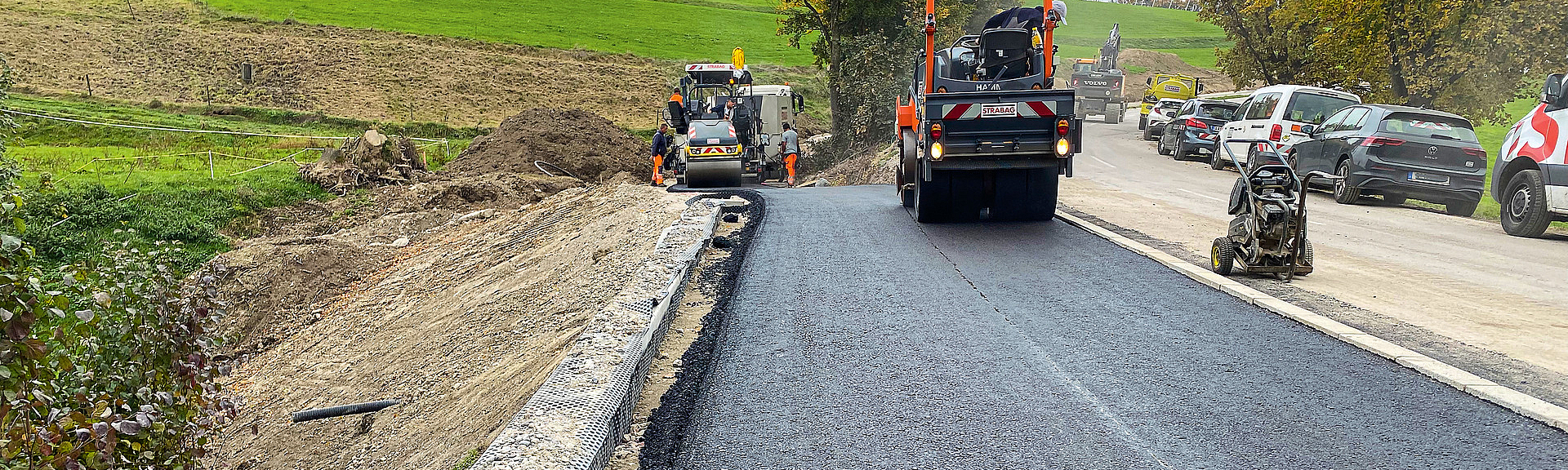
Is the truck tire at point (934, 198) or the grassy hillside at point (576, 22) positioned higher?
the grassy hillside at point (576, 22)

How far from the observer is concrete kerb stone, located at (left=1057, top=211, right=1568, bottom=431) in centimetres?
524

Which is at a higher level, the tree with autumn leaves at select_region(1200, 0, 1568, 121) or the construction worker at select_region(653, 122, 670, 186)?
the tree with autumn leaves at select_region(1200, 0, 1568, 121)

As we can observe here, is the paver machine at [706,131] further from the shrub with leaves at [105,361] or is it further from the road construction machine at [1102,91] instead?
the road construction machine at [1102,91]

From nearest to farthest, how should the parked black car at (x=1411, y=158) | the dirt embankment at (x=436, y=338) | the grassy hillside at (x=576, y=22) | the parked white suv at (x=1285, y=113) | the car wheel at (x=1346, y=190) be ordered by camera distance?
1. the dirt embankment at (x=436, y=338)
2. the parked black car at (x=1411, y=158)
3. the car wheel at (x=1346, y=190)
4. the parked white suv at (x=1285, y=113)
5. the grassy hillside at (x=576, y=22)

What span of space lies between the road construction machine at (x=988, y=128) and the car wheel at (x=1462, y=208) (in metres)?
7.71

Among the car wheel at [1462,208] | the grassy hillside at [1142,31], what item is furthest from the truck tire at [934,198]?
the grassy hillside at [1142,31]

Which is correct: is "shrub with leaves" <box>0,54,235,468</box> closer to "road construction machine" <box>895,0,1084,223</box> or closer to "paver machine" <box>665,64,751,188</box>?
"road construction machine" <box>895,0,1084,223</box>

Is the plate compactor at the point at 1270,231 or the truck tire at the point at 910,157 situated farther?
the truck tire at the point at 910,157

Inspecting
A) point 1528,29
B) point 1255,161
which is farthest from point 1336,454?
point 1528,29

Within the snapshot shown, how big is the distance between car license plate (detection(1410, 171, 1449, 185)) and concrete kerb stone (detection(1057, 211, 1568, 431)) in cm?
832

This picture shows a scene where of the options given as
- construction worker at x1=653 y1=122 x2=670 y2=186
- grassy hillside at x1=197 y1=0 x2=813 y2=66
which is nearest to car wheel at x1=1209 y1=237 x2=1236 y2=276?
construction worker at x1=653 y1=122 x2=670 y2=186

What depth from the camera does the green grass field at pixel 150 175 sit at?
17.5 meters

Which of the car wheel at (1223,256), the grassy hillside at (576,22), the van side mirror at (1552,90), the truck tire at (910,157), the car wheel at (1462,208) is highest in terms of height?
the grassy hillside at (576,22)

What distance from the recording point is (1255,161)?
20375mm
